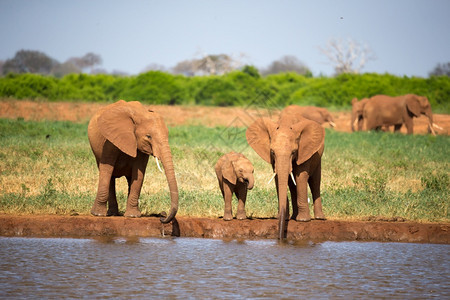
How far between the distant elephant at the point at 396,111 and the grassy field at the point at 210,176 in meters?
5.10

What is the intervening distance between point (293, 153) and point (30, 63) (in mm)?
75296

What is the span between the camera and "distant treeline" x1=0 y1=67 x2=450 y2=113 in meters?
43.3

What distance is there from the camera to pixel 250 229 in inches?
449

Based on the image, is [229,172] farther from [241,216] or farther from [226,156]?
[241,216]

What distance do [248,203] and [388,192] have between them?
3.43 m

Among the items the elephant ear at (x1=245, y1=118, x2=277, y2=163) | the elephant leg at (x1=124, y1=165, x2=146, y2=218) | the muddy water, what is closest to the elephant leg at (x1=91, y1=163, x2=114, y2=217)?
the elephant leg at (x1=124, y1=165, x2=146, y2=218)

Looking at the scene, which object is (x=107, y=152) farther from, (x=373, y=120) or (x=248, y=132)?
(x=373, y=120)

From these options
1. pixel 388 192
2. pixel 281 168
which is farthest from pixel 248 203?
pixel 388 192

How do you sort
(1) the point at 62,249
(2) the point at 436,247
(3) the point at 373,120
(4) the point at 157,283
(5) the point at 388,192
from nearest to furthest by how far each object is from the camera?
(4) the point at 157,283
(1) the point at 62,249
(2) the point at 436,247
(5) the point at 388,192
(3) the point at 373,120

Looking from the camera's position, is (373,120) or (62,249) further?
(373,120)

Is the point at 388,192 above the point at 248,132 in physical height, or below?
below

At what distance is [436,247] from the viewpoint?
1086 cm

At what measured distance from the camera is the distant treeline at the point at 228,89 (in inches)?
1704

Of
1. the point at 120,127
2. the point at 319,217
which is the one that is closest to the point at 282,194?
the point at 319,217
